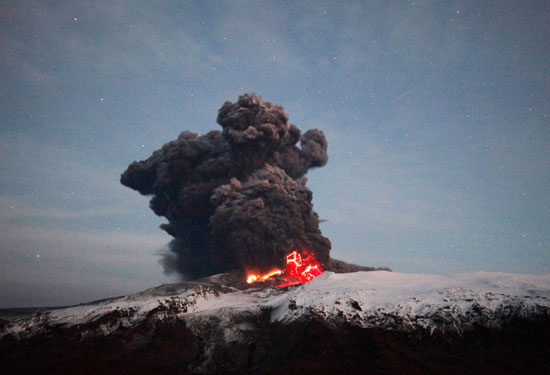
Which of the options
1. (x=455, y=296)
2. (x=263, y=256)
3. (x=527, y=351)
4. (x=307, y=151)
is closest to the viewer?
(x=527, y=351)

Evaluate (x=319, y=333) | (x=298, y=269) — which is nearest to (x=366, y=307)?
(x=319, y=333)

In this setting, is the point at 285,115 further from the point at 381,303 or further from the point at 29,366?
the point at 29,366

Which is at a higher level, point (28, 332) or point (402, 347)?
point (28, 332)

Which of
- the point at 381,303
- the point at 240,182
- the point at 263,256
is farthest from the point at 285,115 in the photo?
the point at 381,303

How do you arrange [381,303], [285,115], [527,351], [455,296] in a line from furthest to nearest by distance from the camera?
[285,115] → [381,303] → [455,296] → [527,351]

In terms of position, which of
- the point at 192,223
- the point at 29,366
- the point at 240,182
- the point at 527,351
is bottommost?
the point at 527,351

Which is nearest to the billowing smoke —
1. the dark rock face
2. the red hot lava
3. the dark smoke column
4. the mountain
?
the dark smoke column
